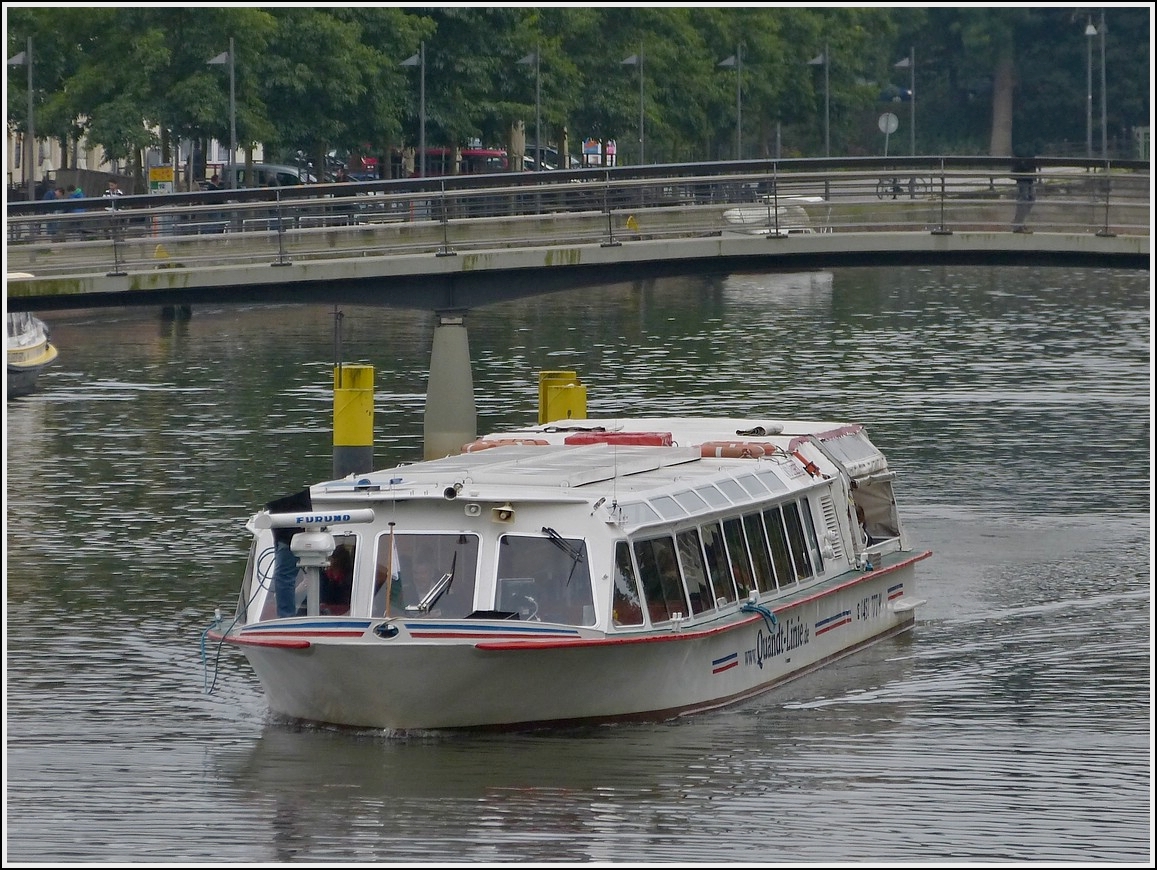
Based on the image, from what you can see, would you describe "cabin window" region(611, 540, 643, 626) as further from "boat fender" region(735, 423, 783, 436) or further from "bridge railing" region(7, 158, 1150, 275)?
"bridge railing" region(7, 158, 1150, 275)

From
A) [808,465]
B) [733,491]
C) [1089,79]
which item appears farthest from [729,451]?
[1089,79]

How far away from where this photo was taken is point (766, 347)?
194ft

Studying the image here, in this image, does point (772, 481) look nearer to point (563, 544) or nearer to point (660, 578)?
point (660, 578)

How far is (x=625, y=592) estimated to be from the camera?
21250 mm

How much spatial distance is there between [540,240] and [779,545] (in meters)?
14.9

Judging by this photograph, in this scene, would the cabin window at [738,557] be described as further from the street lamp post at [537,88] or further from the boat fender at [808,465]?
the street lamp post at [537,88]

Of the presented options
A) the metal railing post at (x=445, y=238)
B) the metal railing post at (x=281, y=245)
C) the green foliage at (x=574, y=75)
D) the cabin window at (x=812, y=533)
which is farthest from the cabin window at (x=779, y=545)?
the green foliage at (x=574, y=75)

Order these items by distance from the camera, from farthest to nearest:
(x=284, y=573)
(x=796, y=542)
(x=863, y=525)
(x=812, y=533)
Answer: (x=863, y=525), (x=812, y=533), (x=796, y=542), (x=284, y=573)

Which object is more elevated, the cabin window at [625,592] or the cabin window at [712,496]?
the cabin window at [712,496]

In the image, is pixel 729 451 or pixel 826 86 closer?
pixel 729 451

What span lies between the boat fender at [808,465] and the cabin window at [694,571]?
351cm

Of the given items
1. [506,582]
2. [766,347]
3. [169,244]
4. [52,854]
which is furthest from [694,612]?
[766,347]

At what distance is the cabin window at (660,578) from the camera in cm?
2150

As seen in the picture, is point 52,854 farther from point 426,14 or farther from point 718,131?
point 718,131
